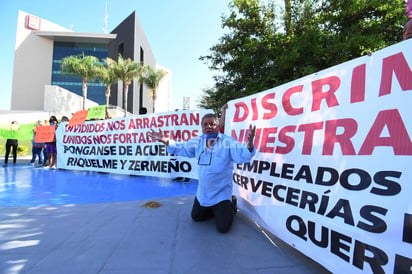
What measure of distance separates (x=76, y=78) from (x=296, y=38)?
39.2 metres

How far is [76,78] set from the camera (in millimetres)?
37781

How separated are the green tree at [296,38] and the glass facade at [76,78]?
33.0m

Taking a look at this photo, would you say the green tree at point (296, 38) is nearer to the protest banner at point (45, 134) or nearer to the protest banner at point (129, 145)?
the protest banner at point (129, 145)

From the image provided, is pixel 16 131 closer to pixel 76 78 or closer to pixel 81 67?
pixel 81 67

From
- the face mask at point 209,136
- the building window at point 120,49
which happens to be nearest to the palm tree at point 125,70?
the building window at point 120,49

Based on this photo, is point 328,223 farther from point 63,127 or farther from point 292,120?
point 63,127

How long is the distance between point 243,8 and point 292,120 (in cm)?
975

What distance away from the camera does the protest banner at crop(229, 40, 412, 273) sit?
1.42 meters

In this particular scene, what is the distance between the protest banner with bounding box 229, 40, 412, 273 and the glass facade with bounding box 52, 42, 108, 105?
132ft

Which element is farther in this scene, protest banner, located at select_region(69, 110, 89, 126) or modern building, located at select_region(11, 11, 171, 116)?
modern building, located at select_region(11, 11, 171, 116)

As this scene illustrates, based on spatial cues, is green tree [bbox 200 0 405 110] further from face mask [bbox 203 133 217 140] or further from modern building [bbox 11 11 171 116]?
modern building [bbox 11 11 171 116]

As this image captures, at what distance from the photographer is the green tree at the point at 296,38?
8235 millimetres

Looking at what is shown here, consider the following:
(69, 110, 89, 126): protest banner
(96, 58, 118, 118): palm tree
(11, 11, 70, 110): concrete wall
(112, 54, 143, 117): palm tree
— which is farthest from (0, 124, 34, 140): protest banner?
(11, 11, 70, 110): concrete wall

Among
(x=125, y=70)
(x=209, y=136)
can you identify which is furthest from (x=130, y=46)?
(x=209, y=136)
